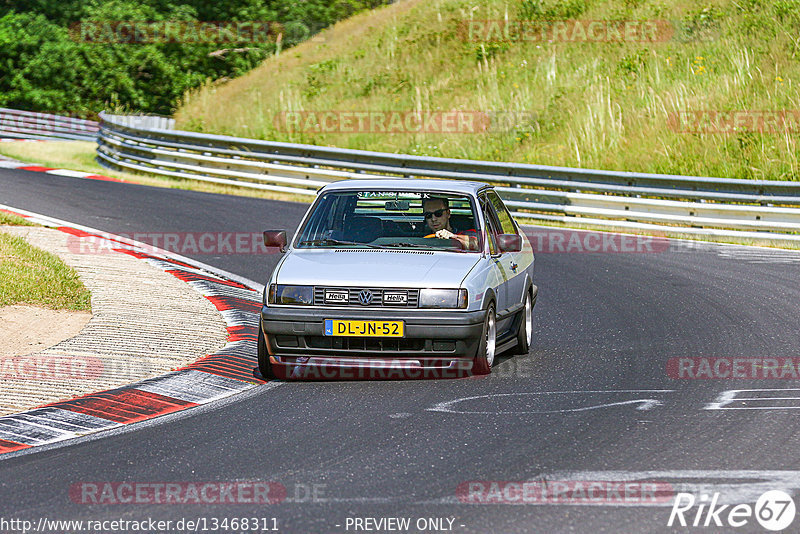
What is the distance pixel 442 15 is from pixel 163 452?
30384 millimetres

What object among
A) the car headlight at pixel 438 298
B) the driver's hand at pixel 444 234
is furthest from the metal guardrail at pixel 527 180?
the car headlight at pixel 438 298

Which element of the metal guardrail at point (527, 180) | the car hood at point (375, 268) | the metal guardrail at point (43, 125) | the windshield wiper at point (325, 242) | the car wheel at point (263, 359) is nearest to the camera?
the car hood at point (375, 268)

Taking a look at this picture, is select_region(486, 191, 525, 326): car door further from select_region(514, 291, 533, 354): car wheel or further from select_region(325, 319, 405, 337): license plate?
select_region(325, 319, 405, 337): license plate

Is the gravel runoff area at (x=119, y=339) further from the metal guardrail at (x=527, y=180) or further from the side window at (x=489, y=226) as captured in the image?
the metal guardrail at (x=527, y=180)

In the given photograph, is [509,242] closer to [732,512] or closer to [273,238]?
[273,238]

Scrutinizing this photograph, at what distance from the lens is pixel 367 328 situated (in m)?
8.53

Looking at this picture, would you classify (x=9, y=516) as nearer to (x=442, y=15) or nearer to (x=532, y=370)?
(x=532, y=370)

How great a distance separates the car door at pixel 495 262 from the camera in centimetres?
938

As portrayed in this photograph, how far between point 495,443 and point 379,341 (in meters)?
1.95

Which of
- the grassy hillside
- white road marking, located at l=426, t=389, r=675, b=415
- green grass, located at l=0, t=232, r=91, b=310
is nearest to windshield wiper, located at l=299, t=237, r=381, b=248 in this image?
white road marking, located at l=426, t=389, r=675, b=415

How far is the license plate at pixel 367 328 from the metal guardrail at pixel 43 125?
39104mm

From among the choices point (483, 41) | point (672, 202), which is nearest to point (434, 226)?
point (672, 202)

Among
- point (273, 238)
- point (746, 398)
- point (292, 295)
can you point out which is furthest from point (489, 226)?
point (746, 398)

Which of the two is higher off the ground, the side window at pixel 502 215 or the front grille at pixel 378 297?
the side window at pixel 502 215
